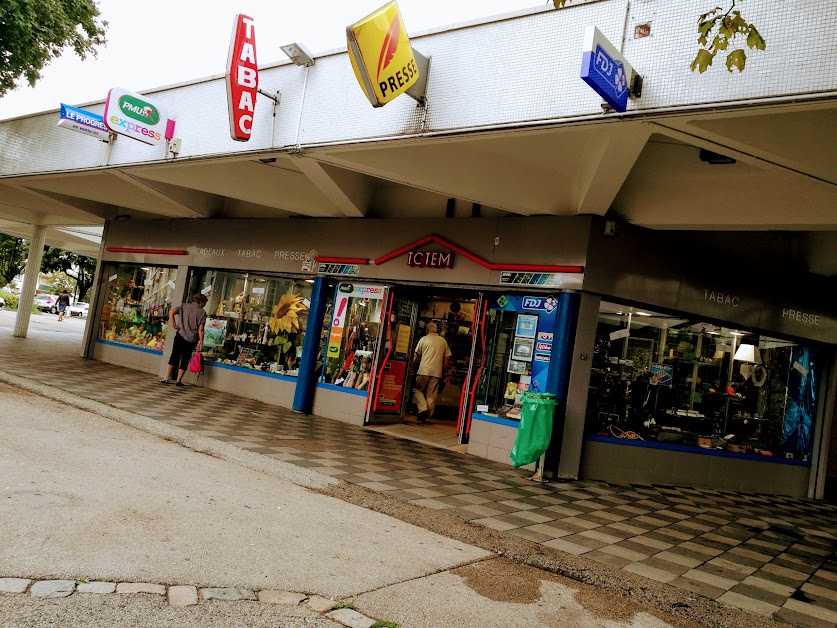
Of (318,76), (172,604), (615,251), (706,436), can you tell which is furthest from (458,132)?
Result: (706,436)

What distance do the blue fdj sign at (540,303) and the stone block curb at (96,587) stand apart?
6117mm

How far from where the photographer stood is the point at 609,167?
6492mm

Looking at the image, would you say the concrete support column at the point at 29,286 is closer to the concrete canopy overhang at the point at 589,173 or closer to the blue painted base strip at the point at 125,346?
the blue painted base strip at the point at 125,346

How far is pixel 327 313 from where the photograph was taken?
1062 centimetres

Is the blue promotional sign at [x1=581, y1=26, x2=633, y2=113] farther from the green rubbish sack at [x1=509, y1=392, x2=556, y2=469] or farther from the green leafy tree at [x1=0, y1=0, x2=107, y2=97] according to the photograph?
the green leafy tree at [x1=0, y1=0, x2=107, y2=97]

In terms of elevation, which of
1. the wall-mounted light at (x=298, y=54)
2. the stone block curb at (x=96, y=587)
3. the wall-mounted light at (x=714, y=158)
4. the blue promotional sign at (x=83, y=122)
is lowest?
the stone block curb at (x=96, y=587)

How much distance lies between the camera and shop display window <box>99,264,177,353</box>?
13.5 metres

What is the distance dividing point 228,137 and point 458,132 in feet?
12.3

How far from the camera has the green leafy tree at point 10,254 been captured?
3444cm

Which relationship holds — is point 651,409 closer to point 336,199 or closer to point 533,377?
point 533,377

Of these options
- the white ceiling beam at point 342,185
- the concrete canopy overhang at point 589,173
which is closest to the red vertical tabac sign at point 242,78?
the concrete canopy overhang at point 589,173

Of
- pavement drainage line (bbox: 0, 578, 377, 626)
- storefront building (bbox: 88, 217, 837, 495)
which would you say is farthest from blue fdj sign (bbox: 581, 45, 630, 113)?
pavement drainage line (bbox: 0, 578, 377, 626)

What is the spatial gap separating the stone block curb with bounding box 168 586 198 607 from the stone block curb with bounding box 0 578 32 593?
62cm

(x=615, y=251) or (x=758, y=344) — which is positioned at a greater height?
(x=615, y=251)
